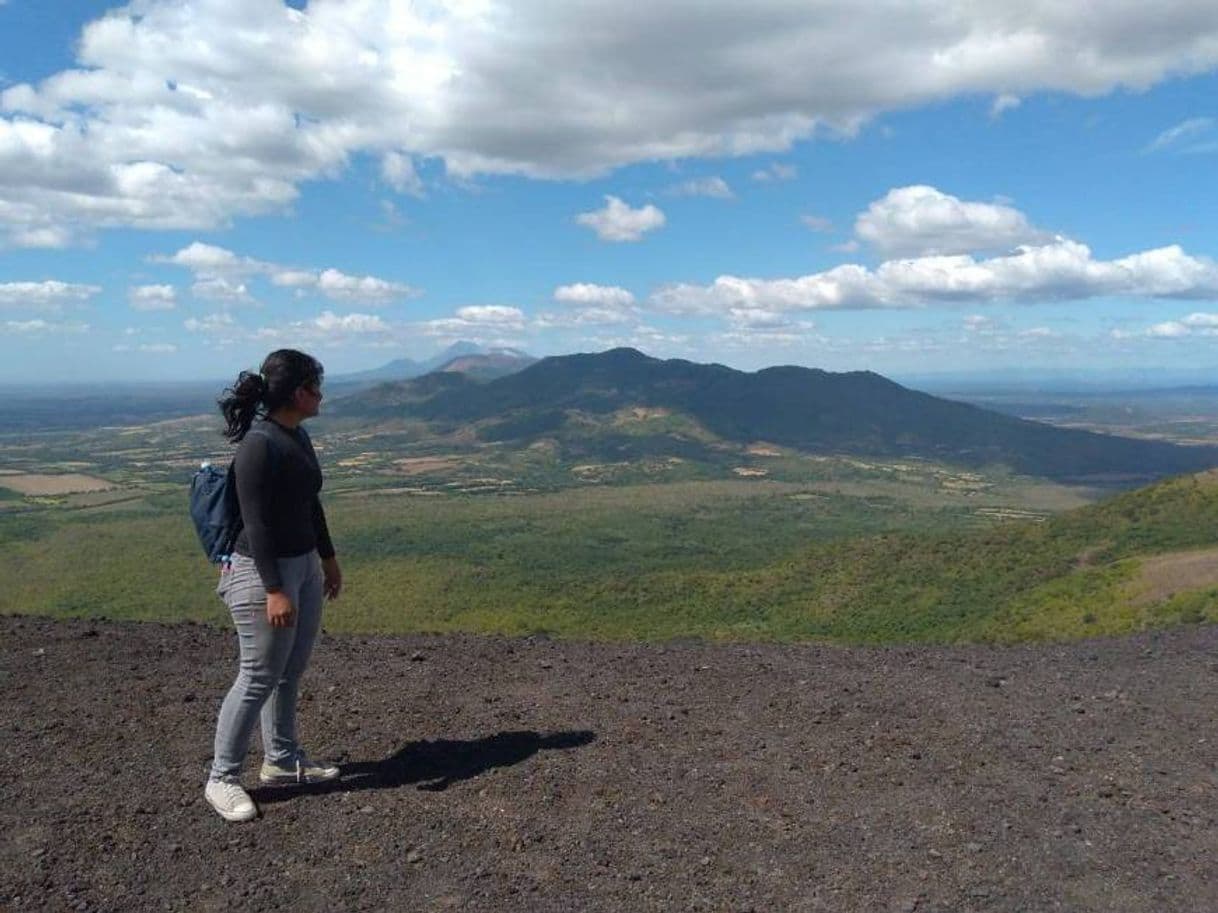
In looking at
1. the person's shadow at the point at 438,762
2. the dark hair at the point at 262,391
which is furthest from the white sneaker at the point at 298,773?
the dark hair at the point at 262,391

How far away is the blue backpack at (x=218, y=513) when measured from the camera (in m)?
5.57

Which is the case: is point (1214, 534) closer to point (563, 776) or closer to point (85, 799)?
point (563, 776)

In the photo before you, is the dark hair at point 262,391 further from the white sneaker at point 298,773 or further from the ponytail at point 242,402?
the white sneaker at point 298,773

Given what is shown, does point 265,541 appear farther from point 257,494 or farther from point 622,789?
point 622,789

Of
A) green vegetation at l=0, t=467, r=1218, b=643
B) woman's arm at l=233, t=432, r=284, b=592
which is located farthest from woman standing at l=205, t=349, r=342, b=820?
green vegetation at l=0, t=467, r=1218, b=643

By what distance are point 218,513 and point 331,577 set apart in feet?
2.92

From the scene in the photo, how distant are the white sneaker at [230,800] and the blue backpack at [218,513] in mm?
1318

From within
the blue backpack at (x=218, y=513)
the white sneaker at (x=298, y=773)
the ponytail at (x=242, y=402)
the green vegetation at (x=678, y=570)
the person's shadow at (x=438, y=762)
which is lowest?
the green vegetation at (x=678, y=570)

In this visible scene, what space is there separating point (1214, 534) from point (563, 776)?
33.6 meters

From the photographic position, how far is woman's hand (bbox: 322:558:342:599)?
6093 millimetres

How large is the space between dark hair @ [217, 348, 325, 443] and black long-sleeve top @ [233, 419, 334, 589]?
12 cm

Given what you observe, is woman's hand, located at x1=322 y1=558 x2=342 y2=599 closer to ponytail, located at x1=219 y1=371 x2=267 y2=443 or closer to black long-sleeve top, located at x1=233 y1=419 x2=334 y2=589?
black long-sleeve top, located at x1=233 y1=419 x2=334 y2=589

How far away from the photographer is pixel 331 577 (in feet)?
20.2

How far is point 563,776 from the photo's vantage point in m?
6.10
